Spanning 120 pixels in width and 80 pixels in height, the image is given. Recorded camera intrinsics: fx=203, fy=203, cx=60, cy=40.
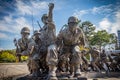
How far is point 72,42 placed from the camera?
16.9 ft

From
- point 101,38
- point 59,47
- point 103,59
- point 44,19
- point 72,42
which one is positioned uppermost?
point 101,38

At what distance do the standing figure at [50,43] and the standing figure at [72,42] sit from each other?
0.25 metres

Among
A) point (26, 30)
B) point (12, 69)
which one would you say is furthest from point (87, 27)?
point (26, 30)

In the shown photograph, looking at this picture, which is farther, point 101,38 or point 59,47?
point 101,38

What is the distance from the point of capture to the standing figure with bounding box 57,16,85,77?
192 inches

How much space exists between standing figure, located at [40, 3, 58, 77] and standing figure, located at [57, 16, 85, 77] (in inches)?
10.0

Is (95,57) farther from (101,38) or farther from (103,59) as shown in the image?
(101,38)

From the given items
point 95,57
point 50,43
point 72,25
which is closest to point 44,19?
point 50,43

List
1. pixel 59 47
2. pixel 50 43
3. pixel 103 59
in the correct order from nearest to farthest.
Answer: pixel 50 43
pixel 59 47
pixel 103 59

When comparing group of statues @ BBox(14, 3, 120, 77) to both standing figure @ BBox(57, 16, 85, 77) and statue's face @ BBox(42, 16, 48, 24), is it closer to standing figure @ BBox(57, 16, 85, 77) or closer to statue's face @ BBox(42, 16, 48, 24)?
→ standing figure @ BBox(57, 16, 85, 77)

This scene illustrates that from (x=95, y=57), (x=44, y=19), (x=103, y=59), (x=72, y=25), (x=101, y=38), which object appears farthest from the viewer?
(x=101, y=38)

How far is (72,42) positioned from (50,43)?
56 cm

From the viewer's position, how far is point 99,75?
6.37m

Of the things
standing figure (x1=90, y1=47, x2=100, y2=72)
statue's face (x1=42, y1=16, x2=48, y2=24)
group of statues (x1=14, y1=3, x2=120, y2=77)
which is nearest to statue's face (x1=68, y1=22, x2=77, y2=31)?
group of statues (x1=14, y1=3, x2=120, y2=77)
